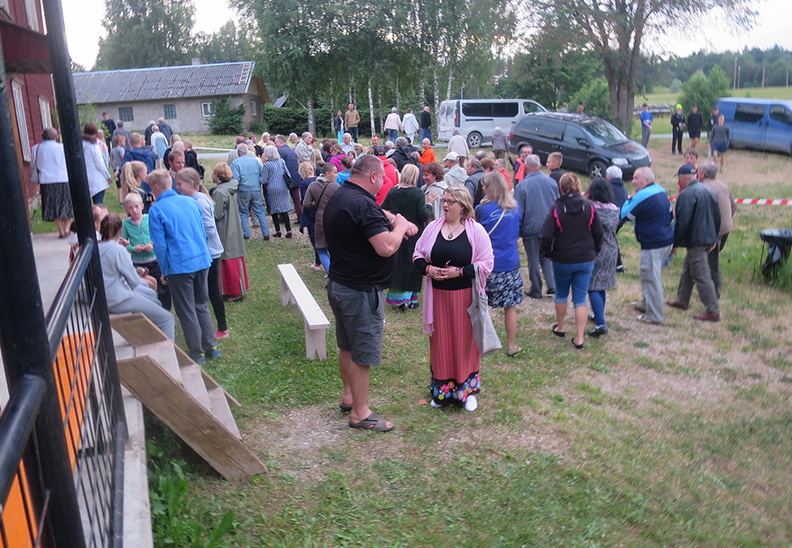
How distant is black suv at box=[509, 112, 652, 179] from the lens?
17312 mm

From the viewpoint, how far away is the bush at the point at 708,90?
93.8 feet

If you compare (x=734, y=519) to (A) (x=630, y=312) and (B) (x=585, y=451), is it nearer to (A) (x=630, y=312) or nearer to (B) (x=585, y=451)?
(B) (x=585, y=451)

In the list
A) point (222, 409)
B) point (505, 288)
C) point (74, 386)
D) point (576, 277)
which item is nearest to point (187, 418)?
point (222, 409)

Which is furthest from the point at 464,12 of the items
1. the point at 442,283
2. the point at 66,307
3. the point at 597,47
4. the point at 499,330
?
the point at 66,307

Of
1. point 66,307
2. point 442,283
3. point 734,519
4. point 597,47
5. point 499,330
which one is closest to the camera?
point 66,307

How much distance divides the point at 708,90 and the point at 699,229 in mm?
24376

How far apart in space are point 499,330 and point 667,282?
3.58m

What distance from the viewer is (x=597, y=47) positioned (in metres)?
23.1

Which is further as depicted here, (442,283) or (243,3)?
(243,3)

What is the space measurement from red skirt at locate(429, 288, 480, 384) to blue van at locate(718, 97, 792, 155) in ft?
67.1

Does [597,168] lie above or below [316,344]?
above

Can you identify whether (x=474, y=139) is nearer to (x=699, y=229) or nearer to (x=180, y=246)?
(x=699, y=229)

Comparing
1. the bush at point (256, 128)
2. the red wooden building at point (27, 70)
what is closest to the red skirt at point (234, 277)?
the red wooden building at point (27, 70)

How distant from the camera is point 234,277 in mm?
8570
